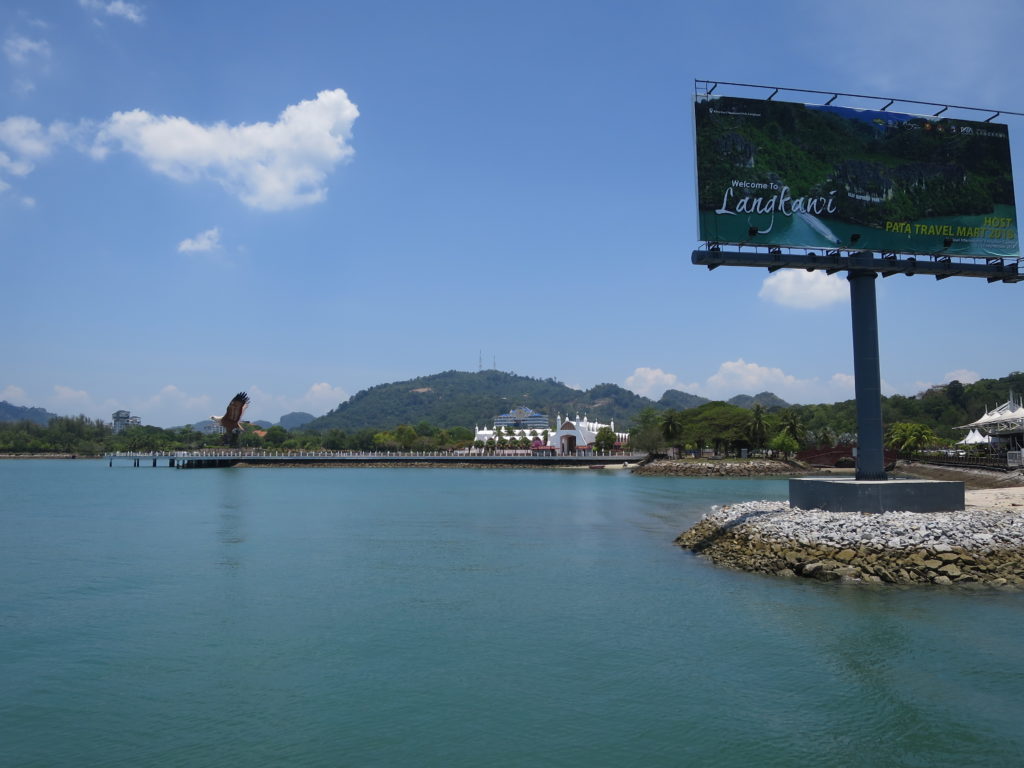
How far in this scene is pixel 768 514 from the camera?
2869 centimetres

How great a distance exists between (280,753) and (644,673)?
7.36 m

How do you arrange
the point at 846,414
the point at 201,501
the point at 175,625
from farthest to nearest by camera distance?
the point at 846,414
the point at 201,501
the point at 175,625

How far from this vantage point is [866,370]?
91.2ft

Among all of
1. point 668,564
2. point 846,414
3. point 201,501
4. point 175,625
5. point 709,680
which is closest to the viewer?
point 709,680

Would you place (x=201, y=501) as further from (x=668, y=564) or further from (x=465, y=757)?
(x=465, y=757)

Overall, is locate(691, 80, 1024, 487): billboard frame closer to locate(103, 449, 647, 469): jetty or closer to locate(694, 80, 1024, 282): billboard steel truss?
locate(694, 80, 1024, 282): billboard steel truss

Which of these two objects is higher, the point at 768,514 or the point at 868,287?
the point at 868,287

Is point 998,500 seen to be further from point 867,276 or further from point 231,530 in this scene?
point 231,530

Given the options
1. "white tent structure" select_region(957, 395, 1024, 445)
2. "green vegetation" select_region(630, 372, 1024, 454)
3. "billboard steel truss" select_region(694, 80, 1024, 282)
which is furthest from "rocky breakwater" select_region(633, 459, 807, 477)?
"billboard steel truss" select_region(694, 80, 1024, 282)

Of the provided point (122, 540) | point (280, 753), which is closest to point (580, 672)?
point (280, 753)

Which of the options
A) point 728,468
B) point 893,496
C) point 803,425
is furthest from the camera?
point 803,425

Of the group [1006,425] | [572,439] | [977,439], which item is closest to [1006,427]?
[1006,425]

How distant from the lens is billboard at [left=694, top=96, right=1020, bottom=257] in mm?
27125

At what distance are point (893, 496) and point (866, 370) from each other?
4994 mm
